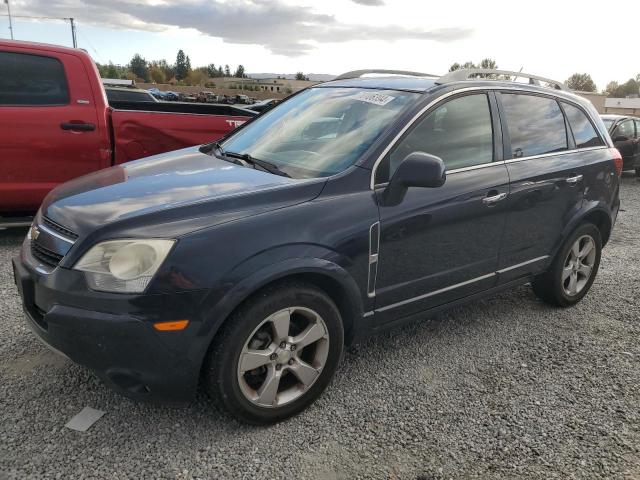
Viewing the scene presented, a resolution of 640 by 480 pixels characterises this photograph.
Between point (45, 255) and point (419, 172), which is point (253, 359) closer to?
point (45, 255)

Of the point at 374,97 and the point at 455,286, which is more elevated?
the point at 374,97

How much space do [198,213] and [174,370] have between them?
2.33ft

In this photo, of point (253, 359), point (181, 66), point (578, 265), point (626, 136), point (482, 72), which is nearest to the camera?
point (253, 359)

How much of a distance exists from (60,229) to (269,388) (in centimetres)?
128

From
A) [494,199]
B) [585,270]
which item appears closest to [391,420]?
[494,199]

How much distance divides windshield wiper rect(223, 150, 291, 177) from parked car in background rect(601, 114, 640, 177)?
10824 mm

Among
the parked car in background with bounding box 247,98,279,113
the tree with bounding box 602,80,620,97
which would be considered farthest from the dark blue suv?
the tree with bounding box 602,80,620,97

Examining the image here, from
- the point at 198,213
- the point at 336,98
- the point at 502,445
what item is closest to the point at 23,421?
the point at 198,213

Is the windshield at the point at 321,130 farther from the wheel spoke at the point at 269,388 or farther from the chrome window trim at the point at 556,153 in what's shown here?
the wheel spoke at the point at 269,388

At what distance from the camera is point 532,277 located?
3963 millimetres

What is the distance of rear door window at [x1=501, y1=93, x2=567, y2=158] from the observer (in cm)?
363

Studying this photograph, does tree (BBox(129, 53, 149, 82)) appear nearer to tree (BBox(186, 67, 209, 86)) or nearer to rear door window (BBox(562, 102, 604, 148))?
tree (BBox(186, 67, 209, 86))

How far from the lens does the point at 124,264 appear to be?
2.25 meters

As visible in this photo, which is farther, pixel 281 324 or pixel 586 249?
pixel 586 249
